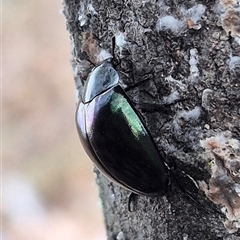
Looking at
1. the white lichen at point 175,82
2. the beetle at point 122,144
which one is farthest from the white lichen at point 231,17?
the beetle at point 122,144

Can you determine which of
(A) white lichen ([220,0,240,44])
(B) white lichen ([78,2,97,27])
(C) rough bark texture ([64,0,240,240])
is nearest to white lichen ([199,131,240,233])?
(C) rough bark texture ([64,0,240,240])

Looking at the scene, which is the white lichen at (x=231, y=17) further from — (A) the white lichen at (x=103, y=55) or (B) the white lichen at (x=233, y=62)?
(A) the white lichen at (x=103, y=55)

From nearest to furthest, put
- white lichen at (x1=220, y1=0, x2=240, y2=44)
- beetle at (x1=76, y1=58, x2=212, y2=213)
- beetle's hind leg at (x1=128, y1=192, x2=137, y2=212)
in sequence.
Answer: white lichen at (x1=220, y1=0, x2=240, y2=44)
beetle at (x1=76, y1=58, x2=212, y2=213)
beetle's hind leg at (x1=128, y1=192, x2=137, y2=212)

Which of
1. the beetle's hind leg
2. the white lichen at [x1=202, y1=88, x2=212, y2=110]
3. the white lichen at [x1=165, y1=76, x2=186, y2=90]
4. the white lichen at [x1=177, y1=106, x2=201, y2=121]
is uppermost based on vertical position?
the white lichen at [x1=165, y1=76, x2=186, y2=90]

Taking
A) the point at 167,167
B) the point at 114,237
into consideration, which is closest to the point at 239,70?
the point at 167,167

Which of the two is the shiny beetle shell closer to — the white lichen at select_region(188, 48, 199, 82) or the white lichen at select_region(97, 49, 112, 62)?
the white lichen at select_region(97, 49, 112, 62)

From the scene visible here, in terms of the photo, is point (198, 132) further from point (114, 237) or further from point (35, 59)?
point (35, 59)
